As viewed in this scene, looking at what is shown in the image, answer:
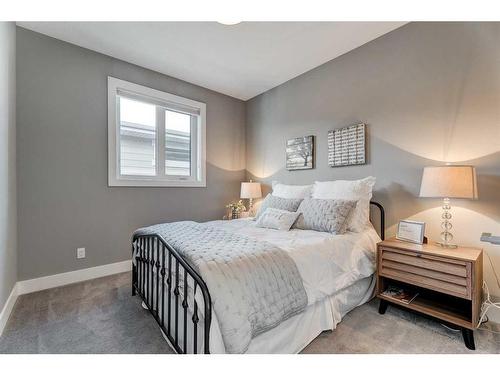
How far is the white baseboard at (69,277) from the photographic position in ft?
7.81

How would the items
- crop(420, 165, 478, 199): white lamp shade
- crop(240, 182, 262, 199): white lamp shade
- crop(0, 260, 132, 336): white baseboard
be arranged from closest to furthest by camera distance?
crop(420, 165, 478, 199): white lamp shade, crop(0, 260, 132, 336): white baseboard, crop(240, 182, 262, 199): white lamp shade

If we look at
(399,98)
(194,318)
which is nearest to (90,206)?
(194,318)

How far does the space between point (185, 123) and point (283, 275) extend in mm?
2994

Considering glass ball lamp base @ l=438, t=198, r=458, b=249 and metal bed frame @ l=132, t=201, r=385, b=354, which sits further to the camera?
glass ball lamp base @ l=438, t=198, r=458, b=249

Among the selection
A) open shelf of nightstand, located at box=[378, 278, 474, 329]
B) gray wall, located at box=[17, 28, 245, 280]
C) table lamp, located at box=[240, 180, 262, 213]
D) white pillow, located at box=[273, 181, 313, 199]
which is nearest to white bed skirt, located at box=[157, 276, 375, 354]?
open shelf of nightstand, located at box=[378, 278, 474, 329]

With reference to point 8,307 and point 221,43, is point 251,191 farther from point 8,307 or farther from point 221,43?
point 8,307

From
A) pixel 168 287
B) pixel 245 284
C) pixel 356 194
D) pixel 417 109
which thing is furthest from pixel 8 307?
pixel 417 109

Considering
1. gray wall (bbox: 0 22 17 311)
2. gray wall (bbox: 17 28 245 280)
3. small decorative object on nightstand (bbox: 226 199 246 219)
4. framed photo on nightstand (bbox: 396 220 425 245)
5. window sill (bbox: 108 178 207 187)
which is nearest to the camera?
gray wall (bbox: 0 22 17 311)

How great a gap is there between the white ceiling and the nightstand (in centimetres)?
220

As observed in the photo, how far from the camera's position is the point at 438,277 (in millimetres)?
1715

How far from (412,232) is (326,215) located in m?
0.72

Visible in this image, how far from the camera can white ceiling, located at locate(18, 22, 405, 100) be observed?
2344mm

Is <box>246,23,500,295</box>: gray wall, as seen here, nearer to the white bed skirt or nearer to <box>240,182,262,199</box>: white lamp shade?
<box>240,182,262,199</box>: white lamp shade
